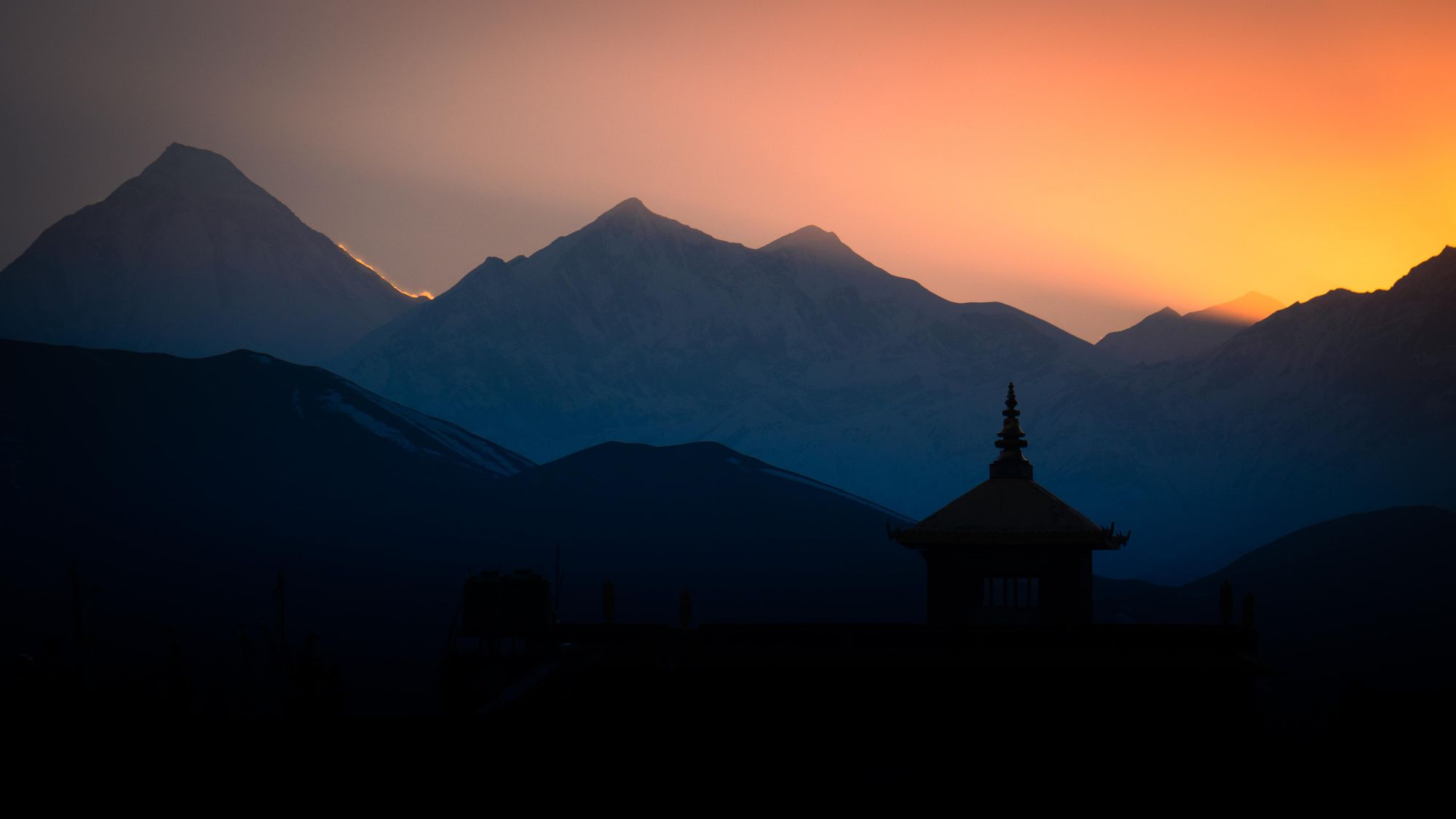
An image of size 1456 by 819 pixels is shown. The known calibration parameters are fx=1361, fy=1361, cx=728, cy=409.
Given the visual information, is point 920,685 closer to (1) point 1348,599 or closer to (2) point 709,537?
(1) point 1348,599

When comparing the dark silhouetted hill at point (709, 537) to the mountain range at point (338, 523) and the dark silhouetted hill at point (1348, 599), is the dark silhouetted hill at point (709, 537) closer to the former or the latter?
the mountain range at point (338, 523)

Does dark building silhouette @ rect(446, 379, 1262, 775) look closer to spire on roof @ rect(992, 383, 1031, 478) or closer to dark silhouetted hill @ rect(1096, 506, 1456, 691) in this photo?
spire on roof @ rect(992, 383, 1031, 478)

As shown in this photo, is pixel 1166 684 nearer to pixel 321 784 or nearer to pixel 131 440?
pixel 321 784

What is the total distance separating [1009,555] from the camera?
32.9 meters

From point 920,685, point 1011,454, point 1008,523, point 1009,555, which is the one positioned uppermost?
point 1011,454

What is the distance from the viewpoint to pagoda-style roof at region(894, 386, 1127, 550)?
32.5m

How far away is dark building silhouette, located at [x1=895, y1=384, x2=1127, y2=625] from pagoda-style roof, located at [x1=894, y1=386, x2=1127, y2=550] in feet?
0.06

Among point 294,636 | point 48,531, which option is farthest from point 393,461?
point 294,636

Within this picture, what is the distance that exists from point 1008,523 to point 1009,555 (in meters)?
0.77

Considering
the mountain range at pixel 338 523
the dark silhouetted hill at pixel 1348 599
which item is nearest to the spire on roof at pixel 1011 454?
the mountain range at pixel 338 523

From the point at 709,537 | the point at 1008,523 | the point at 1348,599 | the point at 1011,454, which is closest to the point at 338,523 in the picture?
the point at 709,537

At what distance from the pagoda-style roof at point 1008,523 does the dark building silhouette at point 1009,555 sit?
2cm

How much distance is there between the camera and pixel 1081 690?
103 feet

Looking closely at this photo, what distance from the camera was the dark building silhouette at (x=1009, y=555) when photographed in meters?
32.6
